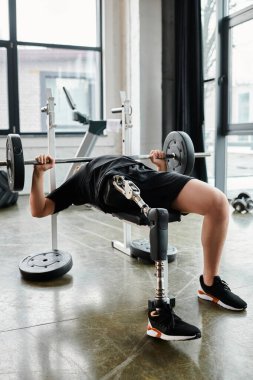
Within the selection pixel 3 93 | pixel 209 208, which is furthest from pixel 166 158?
pixel 3 93

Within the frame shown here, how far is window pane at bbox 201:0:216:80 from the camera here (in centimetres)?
508

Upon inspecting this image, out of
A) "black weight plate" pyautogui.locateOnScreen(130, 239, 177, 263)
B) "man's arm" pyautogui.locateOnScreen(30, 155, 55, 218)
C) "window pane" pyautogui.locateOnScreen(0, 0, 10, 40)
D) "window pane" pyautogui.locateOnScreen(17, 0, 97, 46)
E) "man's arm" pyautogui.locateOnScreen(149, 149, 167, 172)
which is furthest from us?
"window pane" pyautogui.locateOnScreen(17, 0, 97, 46)

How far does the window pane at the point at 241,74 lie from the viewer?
15.1ft

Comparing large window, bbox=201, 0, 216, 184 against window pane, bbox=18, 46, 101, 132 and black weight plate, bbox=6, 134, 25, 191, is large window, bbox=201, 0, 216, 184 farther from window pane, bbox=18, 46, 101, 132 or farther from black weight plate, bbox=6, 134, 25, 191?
black weight plate, bbox=6, 134, 25, 191

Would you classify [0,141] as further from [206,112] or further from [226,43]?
[226,43]

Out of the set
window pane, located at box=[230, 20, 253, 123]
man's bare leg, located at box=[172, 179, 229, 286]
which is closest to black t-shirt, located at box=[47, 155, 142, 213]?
man's bare leg, located at box=[172, 179, 229, 286]

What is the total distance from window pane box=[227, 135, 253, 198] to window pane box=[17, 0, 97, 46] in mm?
2572

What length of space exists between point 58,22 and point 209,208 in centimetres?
486

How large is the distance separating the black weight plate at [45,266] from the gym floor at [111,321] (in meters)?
0.04

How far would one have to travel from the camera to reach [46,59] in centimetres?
580

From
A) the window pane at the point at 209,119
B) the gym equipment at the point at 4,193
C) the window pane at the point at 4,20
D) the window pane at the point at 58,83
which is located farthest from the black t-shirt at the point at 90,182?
the window pane at the point at 4,20

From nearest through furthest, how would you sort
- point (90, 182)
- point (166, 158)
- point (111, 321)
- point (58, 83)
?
point (111, 321) < point (90, 182) < point (166, 158) < point (58, 83)

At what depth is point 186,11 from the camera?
16.5ft

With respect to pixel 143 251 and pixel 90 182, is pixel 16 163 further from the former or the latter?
pixel 143 251
